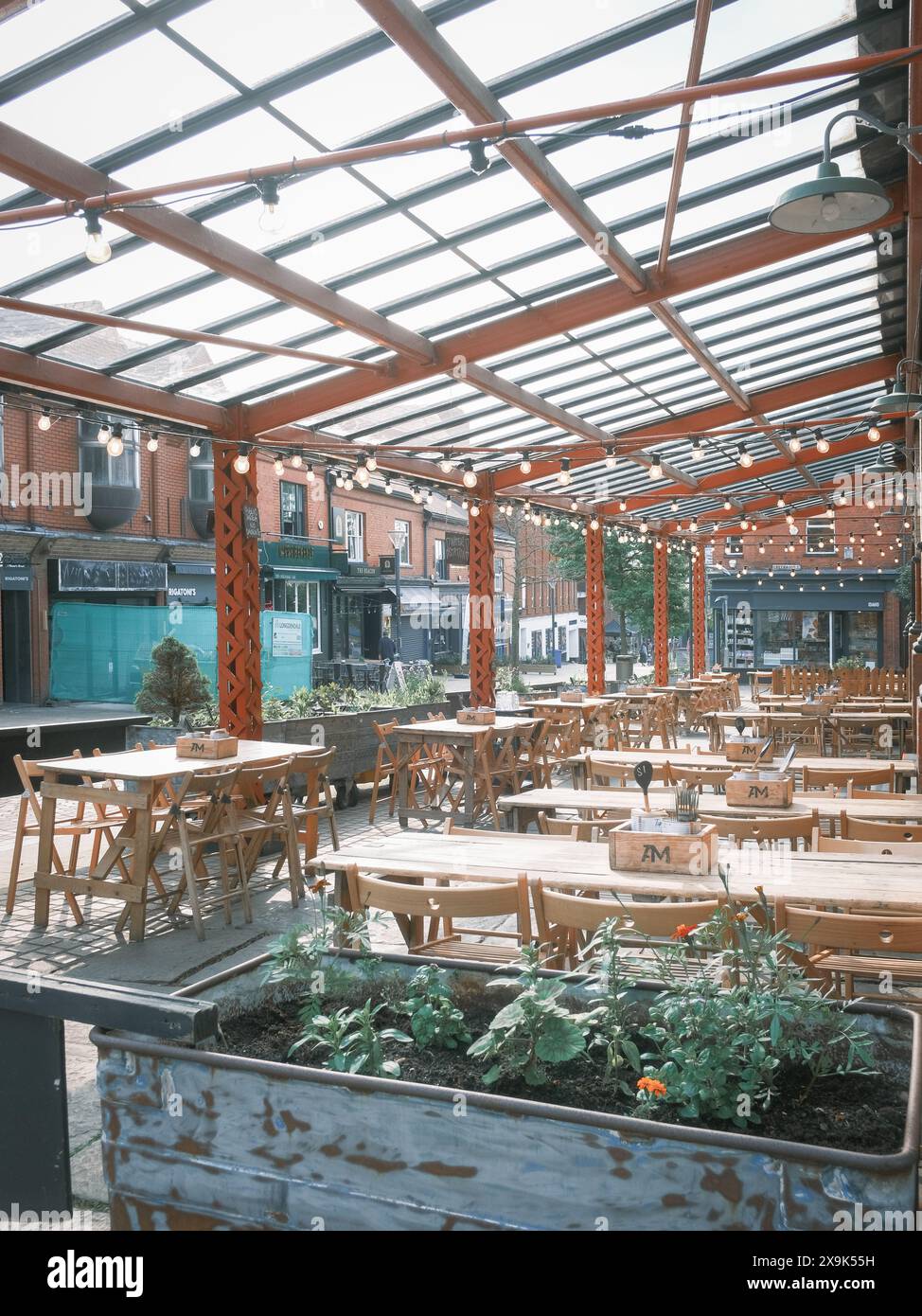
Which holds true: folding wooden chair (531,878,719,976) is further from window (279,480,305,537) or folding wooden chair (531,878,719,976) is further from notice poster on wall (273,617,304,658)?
window (279,480,305,537)

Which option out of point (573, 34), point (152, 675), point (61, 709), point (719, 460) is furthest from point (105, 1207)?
Result: point (61, 709)

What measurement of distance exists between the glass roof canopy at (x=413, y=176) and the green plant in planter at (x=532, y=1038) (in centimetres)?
361

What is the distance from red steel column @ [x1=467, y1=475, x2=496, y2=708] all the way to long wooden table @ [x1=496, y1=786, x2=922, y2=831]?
759 centimetres

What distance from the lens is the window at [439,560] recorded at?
121 ft

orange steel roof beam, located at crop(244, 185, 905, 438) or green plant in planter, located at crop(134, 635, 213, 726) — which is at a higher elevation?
orange steel roof beam, located at crop(244, 185, 905, 438)

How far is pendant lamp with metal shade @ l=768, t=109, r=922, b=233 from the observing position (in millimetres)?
3871

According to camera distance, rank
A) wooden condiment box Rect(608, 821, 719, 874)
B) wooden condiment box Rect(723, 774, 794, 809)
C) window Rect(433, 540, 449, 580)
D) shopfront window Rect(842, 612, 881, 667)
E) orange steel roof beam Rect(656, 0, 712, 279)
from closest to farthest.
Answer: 1. wooden condiment box Rect(608, 821, 719, 874)
2. orange steel roof beam Rect(656, 0, 712, 279)
3. wooden condiment box Rect(723, 774, 794, 809)
4. shopfront window Rect(842, 612, 881, 667)
5. window Rect(433, 540, 449, 580)

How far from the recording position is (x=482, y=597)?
14219 millimetres

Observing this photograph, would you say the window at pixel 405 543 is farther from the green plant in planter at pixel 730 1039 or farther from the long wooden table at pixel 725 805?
the green plant in planter at pixel 730 1039

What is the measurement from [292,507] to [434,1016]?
26.7 m

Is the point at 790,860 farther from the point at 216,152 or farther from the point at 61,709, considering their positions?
the point at 61,709

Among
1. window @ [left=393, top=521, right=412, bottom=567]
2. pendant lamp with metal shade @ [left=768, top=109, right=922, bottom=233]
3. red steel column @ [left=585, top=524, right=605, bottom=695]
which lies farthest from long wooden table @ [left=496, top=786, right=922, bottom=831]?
window @ [left=393, top=521, right=412, bottom=567]

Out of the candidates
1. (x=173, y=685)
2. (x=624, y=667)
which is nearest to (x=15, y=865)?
(x=173, y=685)

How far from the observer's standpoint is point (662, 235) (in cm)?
768
